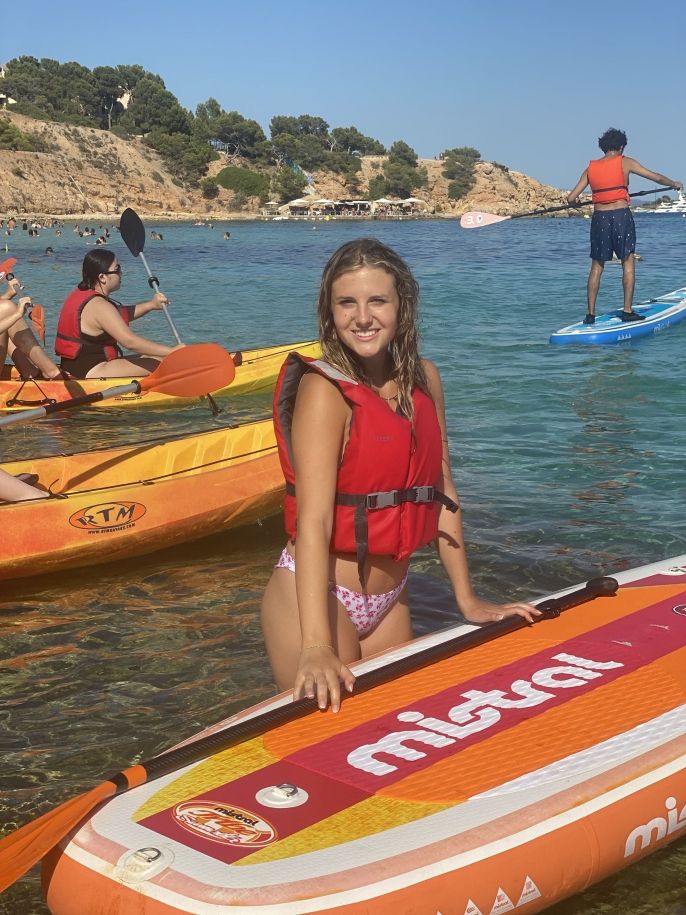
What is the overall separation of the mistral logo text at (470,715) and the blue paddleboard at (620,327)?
1041cm

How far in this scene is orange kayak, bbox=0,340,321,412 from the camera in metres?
8.73

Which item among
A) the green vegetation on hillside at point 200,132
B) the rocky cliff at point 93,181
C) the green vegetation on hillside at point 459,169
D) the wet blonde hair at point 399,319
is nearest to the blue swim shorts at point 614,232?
the wet blonde hair at point 399,319

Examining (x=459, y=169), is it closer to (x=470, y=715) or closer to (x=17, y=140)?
(x=17, y=140)

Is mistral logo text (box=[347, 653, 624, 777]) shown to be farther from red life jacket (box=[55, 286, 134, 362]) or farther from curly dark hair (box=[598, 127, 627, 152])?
curly dark hair (box=[598, 127, 627, 152])

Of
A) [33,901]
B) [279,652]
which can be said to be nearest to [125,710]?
[33,901]

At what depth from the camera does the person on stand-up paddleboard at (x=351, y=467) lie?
8.38ft

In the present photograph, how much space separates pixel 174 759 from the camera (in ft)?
7.96

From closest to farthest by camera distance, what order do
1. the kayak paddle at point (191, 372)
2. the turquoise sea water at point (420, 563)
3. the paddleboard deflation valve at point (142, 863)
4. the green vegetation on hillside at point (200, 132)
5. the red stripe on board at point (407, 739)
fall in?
the paddleboard deflation valve at point (142, 863), the red stripe on board at point (407, 739), the turquoise sea water at point (420, 563), the kayak paddle at point (191, 372), the green vegetation on hillside at point (200, 132)

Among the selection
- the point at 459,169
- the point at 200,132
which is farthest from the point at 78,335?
the point at 459,169

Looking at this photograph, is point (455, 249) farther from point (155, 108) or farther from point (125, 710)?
point (155, 108)

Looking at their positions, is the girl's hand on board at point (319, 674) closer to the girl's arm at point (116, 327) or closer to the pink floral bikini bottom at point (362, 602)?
the pink floral bikini bottom at point (362, 602)

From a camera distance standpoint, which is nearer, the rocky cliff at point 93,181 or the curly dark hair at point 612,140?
the curly dark hair at point 612,140

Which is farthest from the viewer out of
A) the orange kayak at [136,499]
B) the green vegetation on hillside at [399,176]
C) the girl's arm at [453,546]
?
the green vegetation on hillside at [399,176]

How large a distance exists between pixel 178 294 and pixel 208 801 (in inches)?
912
